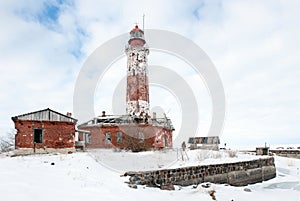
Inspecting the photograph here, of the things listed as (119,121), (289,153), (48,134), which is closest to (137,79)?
(119,121)

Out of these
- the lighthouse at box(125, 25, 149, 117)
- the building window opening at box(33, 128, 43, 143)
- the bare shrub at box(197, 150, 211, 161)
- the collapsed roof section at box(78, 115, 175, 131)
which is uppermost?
the lighthouse at box(125, 25, 149, 117)

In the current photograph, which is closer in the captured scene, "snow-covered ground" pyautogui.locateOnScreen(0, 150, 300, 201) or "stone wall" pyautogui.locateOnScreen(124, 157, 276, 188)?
"snow-covered ground" pyautogui.locateOnScreen(0, 150, 300, 201)

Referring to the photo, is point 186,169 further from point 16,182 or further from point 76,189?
point 16,182

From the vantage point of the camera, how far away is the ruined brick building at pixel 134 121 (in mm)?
23797

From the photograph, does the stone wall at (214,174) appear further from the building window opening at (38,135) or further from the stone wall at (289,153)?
the stone wall at (289,153)

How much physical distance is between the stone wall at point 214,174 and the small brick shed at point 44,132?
9.66m

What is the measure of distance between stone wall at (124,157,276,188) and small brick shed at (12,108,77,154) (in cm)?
966

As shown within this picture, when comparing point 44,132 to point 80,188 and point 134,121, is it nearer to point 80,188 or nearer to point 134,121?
point 134,121

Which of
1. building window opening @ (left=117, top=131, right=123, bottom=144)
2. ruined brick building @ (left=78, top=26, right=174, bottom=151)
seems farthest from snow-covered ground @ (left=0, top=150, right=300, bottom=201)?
building window opening @ (left=117, top=131, right=123, bottom=144)

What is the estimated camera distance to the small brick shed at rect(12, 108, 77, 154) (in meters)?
16.4

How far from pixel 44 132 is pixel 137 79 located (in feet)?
42.2

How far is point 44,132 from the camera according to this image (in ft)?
56.0

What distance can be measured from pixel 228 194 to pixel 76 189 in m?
6.30

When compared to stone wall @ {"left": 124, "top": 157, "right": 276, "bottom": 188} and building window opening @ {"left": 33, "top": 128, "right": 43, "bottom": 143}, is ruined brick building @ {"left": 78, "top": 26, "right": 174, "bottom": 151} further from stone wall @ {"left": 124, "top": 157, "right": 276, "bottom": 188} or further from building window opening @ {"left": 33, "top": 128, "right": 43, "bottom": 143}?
stone wall @ {"left": 124, "top": 157, "right": 276, "bottom": 188}
